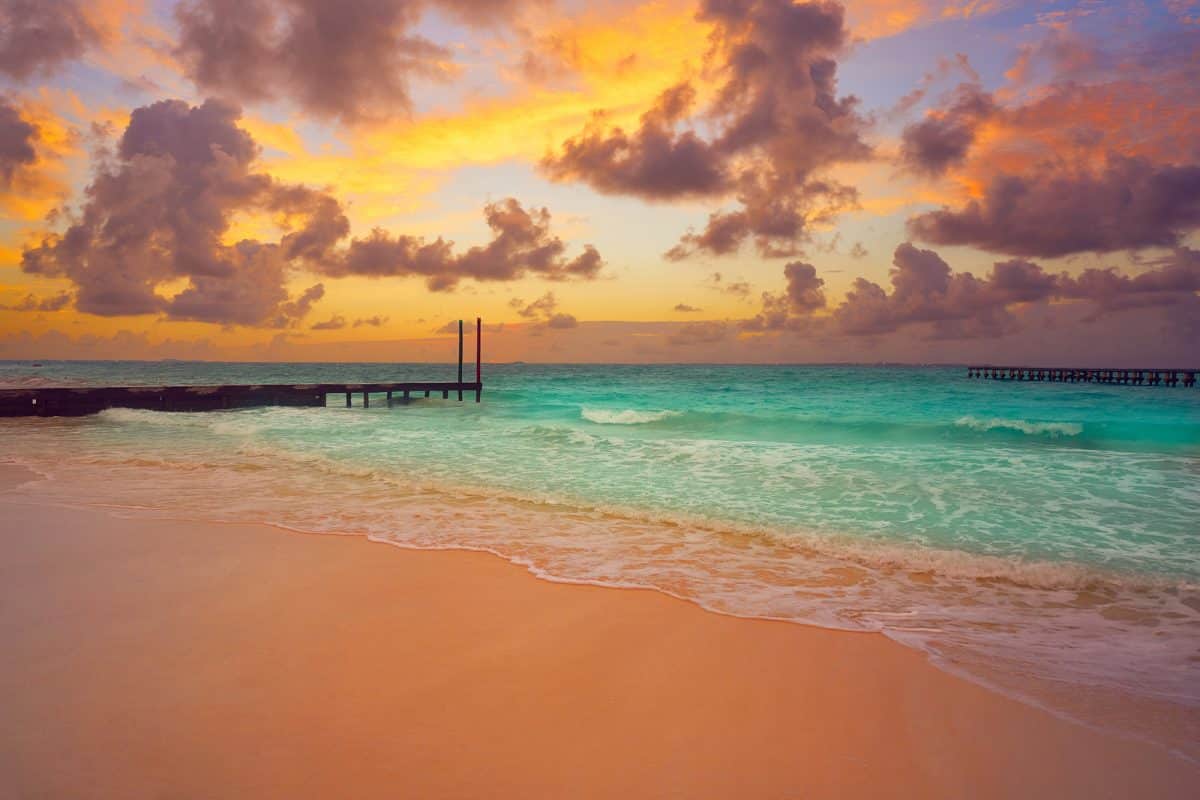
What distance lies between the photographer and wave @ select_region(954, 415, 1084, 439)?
26.1m

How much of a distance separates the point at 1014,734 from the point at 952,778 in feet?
2.12

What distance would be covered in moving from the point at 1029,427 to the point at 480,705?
1152 inches

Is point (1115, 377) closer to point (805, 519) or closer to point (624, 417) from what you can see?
point (624, 417)

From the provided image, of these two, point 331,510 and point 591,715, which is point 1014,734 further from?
point 331,510

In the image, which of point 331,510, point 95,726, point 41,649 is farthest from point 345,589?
point 331,510

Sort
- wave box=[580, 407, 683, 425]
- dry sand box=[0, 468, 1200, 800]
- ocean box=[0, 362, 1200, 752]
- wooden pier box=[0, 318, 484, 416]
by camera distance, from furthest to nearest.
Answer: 1. wave box=[580, 407, 683, 425]
2. wooden pier box=[0, 318, 484, 416]
3. ocean box=[0, 362, 1200, 752]
4. dry sand box=[0, 468, 1200, 800]

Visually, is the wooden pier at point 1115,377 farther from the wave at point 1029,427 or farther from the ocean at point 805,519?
the ocean at point 805,519

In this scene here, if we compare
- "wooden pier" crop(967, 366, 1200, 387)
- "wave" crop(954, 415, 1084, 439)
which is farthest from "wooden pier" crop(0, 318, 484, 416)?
"wooden pier" crop(967, 366, 1200, 387)

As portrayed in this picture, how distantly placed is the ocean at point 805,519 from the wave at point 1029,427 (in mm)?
11401

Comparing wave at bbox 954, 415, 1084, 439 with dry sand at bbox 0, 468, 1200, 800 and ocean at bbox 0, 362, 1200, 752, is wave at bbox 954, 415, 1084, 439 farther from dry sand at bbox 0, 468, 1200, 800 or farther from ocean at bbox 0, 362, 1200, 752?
dry sand at bbox 0, 468, 1200, 800

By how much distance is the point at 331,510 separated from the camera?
877 cm

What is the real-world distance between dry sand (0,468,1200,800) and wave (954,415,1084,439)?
2632cm

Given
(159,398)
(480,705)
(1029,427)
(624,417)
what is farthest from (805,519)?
(159,398)

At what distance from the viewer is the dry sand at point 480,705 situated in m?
2.83
